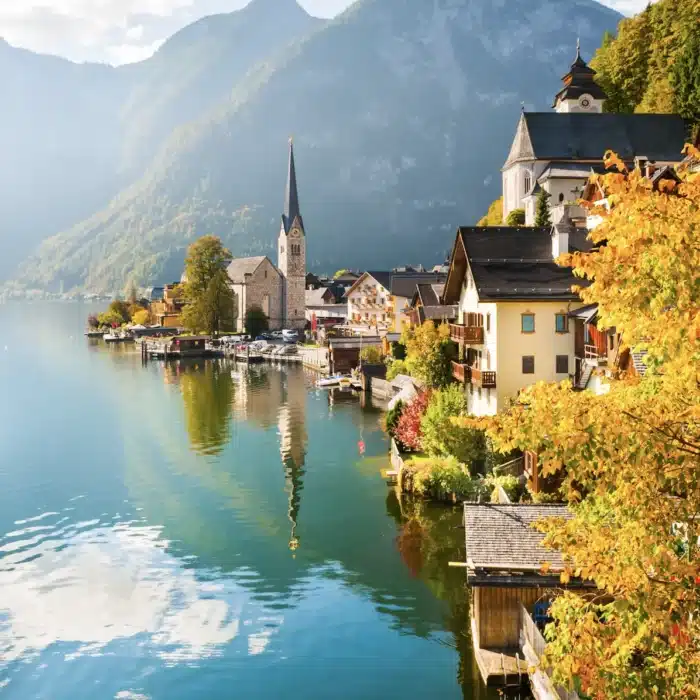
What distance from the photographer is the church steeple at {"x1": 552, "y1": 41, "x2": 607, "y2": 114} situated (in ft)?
345

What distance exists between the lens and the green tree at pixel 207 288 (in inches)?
5017

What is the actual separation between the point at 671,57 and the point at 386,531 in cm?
7818

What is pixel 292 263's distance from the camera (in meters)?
159

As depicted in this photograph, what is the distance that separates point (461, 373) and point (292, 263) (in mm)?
118772

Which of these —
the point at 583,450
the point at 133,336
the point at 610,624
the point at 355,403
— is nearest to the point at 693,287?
the point at 583,450

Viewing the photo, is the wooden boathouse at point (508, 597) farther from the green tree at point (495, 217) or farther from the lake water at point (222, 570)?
the green tree at point (495, 217)

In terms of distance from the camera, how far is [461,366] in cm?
4281

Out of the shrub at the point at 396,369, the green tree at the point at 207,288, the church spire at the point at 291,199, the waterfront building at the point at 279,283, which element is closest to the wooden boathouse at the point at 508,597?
the shrub at the point at 396,369

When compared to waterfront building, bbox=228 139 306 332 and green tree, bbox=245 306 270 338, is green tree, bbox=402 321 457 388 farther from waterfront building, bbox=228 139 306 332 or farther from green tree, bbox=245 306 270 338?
waterfront building, bbox=228 139 306 332

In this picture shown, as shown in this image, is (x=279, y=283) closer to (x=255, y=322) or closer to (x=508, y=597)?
(x=255, y=322)

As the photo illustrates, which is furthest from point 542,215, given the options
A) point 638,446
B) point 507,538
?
point 638,446

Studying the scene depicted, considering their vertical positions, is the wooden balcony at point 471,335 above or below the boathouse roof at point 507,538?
above

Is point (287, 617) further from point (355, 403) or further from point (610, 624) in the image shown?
point (355, 403)

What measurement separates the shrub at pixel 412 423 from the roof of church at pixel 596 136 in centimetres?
5440
